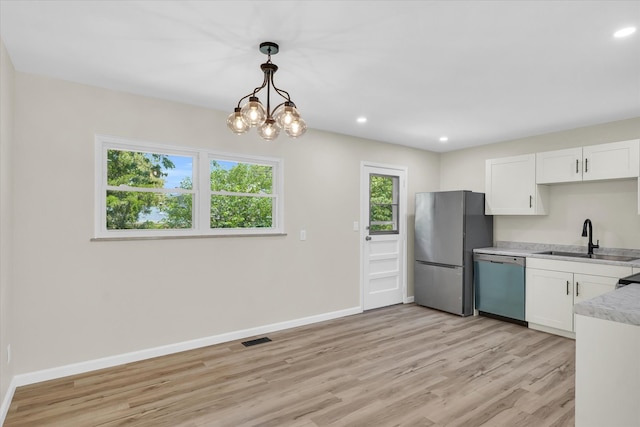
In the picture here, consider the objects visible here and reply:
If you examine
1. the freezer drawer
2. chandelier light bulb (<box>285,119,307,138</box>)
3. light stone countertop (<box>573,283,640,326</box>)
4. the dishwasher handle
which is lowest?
the freezer drawer

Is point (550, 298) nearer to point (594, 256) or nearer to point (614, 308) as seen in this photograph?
point (594, 256)

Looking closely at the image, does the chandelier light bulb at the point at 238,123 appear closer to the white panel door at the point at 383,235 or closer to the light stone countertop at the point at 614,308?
the light stone countertop at the point at 614,308

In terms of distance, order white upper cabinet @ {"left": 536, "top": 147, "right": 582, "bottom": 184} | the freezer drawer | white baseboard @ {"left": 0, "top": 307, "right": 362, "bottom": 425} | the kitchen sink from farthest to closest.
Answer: the freezer drawer < white upper cabinet @ {"left": 536, "top": 147, "right": 582, "bottom": 184} < the kitchen sink < white baseboard @ {"left": 0, "top": 307, "right": 362, "bottom": 425}

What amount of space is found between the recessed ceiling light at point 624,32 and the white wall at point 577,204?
92.1 inches

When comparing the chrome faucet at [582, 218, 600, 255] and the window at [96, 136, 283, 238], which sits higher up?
the window at [96, 136, 283, 238]

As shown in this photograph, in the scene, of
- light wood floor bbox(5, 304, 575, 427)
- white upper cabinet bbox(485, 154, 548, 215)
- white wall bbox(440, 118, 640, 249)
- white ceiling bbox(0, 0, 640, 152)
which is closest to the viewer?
white ceiling bbox(0, 0, 640, 152)

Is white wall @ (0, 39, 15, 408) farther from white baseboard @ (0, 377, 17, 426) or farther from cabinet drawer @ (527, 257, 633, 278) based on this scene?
cabinet drawer @ (527, 257, 633, 278)

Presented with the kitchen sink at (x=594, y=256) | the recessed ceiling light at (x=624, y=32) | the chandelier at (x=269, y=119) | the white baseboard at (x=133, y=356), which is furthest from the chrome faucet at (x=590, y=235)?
the chandelier at (x=269, y=119)

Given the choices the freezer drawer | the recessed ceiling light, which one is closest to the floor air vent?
the freezer drawer

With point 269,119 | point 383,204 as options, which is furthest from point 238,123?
point 383,204

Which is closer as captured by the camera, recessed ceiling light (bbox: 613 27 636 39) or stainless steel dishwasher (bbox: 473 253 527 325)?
Result: recessed ceiling light (bbox: 613 27 636 39)

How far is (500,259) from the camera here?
4512 mm

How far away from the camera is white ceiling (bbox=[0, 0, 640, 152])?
77.4 inches

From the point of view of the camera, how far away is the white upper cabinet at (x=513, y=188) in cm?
446
